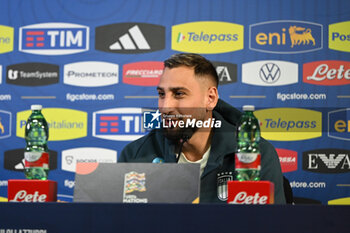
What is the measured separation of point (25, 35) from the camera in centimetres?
379

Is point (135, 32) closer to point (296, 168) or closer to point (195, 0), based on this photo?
point (195, 0)

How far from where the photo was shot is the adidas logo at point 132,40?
371 centimetres

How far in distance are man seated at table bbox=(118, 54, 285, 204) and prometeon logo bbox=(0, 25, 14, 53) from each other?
77.5 inches

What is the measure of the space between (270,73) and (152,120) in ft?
5.56

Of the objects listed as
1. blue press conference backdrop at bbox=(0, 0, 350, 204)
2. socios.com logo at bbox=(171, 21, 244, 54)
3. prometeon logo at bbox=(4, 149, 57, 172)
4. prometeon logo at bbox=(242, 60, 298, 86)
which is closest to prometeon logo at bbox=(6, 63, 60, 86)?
blue press conference backdrop at bbox=(0, 0, 350, 204)

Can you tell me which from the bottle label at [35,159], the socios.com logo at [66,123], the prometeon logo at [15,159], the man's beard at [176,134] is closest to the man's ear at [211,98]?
the man's beard at [176,134]

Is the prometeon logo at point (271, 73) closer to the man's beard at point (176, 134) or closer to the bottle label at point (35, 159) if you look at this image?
the man's beard at point (176, 134)

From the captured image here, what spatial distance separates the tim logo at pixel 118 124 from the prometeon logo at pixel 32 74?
0.43m

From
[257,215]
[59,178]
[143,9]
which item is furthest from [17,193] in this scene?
[143,9]

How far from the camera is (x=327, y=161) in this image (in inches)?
138

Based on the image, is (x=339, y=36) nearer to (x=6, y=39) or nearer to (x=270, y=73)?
(x=270, y=73)

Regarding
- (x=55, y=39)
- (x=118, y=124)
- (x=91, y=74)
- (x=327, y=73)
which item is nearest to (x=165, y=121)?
(x=118, y=124)

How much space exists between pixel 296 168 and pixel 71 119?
63.5 inches

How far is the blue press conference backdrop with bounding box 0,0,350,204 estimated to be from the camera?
354 centimetres
